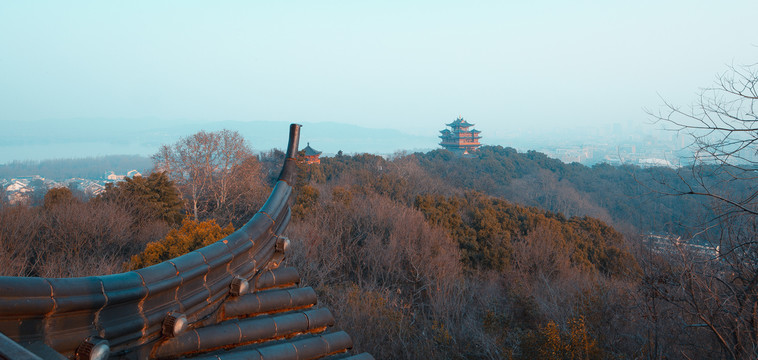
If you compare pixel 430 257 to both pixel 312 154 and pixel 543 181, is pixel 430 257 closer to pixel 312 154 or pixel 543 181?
pixel 312 154

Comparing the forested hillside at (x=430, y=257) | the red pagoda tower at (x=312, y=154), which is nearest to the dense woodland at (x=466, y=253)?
the forested hillside at (x=430, y=257)

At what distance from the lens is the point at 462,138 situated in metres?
59.0

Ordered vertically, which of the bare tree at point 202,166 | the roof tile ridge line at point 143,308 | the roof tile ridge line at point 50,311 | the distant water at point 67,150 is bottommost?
the distant water at point 67,150

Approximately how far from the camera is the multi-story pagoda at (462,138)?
193 ft

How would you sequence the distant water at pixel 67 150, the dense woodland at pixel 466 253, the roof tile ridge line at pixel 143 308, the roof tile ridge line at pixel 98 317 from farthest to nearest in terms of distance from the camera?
A: the distant water at pixel 67 150 < the dense woodland at pixel 466 253 < the roof tile ridge line at pixel 143 308 < the roof tile ridge line at pixel 98 317

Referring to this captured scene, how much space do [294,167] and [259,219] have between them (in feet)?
2.21

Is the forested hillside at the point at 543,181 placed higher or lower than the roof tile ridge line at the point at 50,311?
lower

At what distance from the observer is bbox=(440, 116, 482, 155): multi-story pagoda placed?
58844 millimetres

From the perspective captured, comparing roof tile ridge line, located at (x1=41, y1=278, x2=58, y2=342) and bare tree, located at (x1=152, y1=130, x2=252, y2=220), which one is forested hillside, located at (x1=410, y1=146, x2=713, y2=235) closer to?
bare tree, located at (x1=152, y1=130, x2=252, y2=220)

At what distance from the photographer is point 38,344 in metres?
1.61

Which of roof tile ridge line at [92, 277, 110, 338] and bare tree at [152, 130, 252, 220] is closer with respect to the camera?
roof tile ridge line at [92, 277, 110, 338]

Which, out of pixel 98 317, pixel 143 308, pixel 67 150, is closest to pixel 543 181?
pixel 67 150

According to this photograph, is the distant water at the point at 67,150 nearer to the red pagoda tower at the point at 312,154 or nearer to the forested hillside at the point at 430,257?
the red pagoda tower at the point at 312,154

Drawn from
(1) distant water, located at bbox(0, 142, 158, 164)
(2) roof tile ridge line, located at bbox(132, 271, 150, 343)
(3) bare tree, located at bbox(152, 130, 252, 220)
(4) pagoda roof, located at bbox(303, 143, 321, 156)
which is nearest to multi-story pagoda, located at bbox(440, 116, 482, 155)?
(4) pagoda roof, located at bbox(303, 143, 321, 156)
